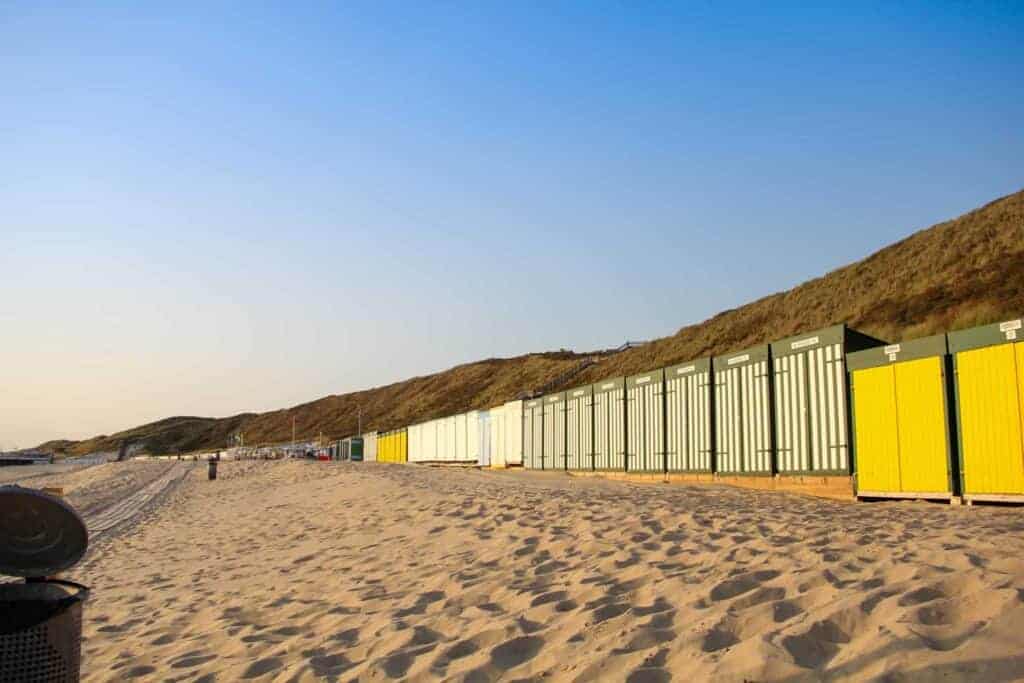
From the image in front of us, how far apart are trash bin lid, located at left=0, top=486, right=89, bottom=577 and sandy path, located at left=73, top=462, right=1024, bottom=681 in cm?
152

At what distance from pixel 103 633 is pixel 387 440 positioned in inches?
2186

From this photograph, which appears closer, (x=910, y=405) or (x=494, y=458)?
(x=910, y=405)

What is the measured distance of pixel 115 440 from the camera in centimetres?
18075

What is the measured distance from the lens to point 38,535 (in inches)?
201

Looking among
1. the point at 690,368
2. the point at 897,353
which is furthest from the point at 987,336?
the point at 690,368

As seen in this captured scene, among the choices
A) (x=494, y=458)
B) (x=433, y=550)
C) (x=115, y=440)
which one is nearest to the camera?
(x=433, y=550)

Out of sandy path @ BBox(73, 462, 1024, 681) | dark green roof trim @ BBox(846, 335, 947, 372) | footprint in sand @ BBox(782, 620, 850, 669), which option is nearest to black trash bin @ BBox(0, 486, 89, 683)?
sandy path @ BBox(73, 462, 1024, 681)

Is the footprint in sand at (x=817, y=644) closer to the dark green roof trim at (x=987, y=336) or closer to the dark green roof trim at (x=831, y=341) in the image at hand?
the dark green roof trim at (x=987, y=336)

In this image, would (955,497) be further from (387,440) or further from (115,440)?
(115,440)

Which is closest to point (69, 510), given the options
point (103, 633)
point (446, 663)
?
point (446, 663)

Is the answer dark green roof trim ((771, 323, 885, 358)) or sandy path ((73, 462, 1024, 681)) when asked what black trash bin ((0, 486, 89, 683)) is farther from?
dark green roof trim ((771, 323, 885, 358))

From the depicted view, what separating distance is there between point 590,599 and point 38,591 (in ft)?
12.3

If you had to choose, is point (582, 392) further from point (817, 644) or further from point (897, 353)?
point (817, 644)

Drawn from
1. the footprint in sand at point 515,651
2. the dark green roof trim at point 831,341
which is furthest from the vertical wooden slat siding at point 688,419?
the footprint in sand at point 515,651
